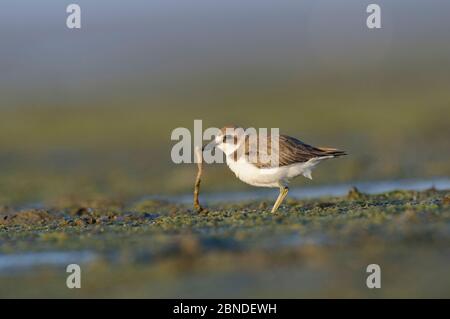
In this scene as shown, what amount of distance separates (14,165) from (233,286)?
1731cm

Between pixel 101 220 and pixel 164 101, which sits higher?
pixel 164 101

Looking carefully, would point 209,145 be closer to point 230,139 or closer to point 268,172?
point 230,139

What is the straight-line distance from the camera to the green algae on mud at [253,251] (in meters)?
8.23

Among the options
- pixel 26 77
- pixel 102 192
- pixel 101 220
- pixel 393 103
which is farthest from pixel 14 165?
pixel 26 77

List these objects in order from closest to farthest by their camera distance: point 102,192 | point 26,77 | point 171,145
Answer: point 102,192
point 171,145
point 26,77

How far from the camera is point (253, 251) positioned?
9.35 meters

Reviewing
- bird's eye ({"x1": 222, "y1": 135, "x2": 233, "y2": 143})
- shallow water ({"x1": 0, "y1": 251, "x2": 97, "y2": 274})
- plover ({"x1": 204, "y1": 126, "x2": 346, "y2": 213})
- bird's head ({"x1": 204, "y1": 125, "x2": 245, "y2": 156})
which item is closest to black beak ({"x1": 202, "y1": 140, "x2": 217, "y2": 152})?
bird's head ({"x1": 204, "y1": 125, "x2": 245, "y2": 156})

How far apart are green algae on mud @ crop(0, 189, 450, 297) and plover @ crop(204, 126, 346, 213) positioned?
0.57 meters

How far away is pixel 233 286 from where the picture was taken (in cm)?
825

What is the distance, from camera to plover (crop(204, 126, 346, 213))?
40.8 ft

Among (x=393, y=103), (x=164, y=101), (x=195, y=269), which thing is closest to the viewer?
(x=195, y=269)

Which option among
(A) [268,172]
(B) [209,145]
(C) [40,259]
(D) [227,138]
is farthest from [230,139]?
(C) [40,259]

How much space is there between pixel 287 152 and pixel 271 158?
28 centimetres
